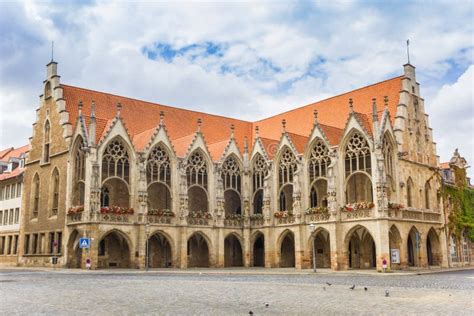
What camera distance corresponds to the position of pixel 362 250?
48.6 m

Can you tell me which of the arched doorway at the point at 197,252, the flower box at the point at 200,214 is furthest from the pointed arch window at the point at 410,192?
the arched doorway at the point at 197,252

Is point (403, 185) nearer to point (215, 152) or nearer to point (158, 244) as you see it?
point (215, 152)

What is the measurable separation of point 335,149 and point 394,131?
17.7 feet

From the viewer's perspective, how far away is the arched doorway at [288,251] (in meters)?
53.1

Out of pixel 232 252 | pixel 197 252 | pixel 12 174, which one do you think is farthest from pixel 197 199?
pixel 12 174

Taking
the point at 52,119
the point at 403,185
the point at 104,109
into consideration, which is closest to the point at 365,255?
the point at 403,185

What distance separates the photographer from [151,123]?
56250mm

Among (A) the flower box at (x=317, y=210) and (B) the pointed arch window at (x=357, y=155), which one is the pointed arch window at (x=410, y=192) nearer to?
(B) the pointed arch window at (x=357, y=155)

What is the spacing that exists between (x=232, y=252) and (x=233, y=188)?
21.7 feet

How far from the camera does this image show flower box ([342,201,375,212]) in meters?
43.7

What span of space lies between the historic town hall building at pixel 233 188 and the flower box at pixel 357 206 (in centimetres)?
15

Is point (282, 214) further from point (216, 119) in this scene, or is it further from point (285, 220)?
point (216, 119)

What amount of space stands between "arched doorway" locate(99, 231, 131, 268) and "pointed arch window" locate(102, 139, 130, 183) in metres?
5.11

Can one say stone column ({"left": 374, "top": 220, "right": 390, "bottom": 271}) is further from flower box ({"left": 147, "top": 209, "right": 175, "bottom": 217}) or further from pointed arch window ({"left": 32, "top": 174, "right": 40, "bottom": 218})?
pointed arch window ({"left": 32, "top": 174, "right": 40, "bottom": 218})
